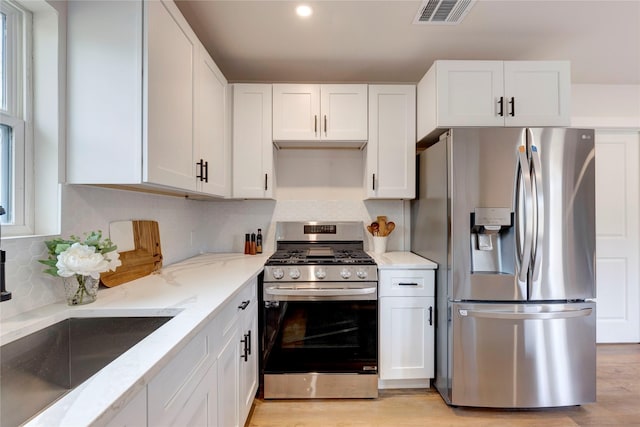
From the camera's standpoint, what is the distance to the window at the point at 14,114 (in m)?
1.13

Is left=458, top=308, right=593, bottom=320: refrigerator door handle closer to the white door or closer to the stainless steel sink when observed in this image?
the white door

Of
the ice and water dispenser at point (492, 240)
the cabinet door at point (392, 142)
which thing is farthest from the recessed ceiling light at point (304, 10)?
the ice and water dispenser at point (492, 240)

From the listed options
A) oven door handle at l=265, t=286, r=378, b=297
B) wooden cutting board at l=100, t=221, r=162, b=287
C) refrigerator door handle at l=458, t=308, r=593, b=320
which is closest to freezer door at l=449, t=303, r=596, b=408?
refrigerator door handle at l=458, t=308, r=593, b=320

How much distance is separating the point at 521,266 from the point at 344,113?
63.7 inches

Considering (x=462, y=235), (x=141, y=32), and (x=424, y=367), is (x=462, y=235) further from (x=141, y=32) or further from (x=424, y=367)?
(x=141, y=32)

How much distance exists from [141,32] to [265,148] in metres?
1.25

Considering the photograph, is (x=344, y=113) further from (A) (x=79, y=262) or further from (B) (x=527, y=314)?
(A) (x=79, y=262)

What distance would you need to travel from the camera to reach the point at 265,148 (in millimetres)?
2449

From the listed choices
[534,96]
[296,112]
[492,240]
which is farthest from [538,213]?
[296,112]

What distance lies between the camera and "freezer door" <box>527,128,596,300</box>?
1.82m

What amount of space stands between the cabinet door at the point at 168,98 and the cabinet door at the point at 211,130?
105 mm

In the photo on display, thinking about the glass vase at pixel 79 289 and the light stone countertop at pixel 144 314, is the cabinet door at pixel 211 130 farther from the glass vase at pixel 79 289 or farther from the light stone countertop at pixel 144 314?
the glass vase at pixel 79 289

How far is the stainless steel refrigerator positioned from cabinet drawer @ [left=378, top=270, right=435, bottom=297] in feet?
0.72

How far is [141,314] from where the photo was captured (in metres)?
1.11
